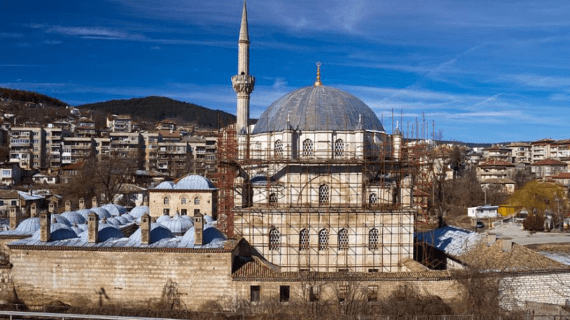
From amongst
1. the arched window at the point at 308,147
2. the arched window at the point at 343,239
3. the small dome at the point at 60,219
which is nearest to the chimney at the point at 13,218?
the small dome at the point at 60,219

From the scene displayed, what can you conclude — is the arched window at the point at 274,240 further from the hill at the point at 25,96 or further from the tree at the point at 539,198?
the hill at the point at 25,96

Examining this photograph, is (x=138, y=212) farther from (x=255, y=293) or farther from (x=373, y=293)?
(x=373, y=293)

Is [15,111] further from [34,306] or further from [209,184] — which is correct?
[34,306]

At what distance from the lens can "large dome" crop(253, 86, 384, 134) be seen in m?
22.8

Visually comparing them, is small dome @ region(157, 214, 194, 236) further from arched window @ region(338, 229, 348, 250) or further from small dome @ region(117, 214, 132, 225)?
arched window @ region(338, 229, 348, 250)

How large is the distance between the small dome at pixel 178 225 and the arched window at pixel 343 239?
7726 mm

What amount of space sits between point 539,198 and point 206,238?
35056mm

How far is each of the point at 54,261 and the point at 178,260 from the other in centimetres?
493

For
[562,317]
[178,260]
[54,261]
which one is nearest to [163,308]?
[178,260]

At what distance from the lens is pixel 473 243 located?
957 inches

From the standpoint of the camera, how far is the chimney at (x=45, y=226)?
19062mm

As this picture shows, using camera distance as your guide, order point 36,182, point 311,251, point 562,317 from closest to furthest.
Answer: point 562,317 < point 311,251 < point 36,182

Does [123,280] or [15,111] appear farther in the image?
[15,111]

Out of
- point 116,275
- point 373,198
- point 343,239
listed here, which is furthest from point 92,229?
point 373,198
